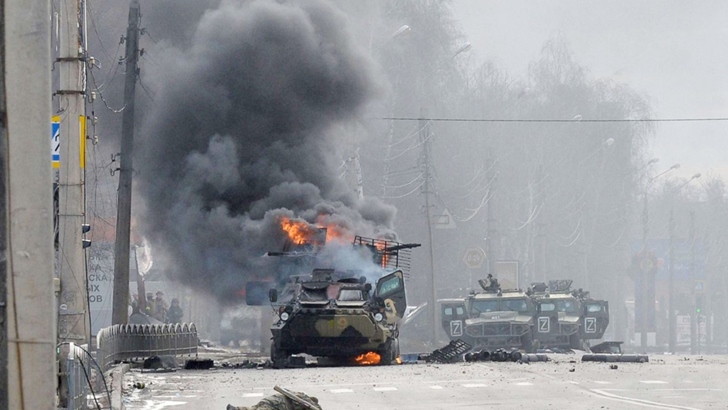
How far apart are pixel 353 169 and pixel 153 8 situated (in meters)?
7.67

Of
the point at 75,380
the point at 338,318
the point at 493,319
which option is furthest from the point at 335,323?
the point at 493,319

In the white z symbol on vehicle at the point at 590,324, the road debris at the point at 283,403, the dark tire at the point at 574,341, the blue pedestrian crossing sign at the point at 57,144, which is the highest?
the blue pedestrian crossing sign at the point at 57,144

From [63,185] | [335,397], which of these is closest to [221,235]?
[63,185]

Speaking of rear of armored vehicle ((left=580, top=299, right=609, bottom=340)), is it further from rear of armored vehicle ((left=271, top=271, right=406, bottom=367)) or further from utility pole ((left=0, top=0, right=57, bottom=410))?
utility pole ((left=0, top=0, right=57, bottom=410))

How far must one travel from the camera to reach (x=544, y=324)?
3356 centimetres

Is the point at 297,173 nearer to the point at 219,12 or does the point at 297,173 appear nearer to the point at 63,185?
the point at 219,12

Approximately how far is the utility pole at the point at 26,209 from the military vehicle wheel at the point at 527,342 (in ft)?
92.8

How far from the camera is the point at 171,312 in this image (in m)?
39.0

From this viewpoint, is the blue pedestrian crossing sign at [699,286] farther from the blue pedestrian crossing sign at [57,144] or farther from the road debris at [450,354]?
the blue pedestrian crossing sign at [57,144]

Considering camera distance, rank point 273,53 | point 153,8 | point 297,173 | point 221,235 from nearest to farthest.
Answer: point 221,235 < point 297,173 < point 273,53 < point 153,8

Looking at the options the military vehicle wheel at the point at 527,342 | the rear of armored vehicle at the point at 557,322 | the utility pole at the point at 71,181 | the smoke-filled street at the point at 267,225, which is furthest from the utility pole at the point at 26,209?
the rear of armored vehicle at the point at 557,322

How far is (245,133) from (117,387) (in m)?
16.5

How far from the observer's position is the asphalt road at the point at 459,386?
12.8m

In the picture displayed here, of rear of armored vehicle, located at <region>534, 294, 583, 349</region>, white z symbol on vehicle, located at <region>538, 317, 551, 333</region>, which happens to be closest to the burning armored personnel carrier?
white z symbol on vehicle, located at <region>538, 317, 551, 333</region>
